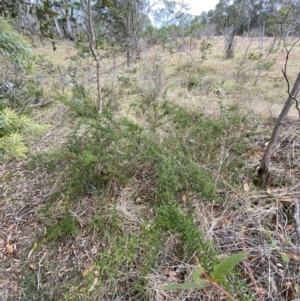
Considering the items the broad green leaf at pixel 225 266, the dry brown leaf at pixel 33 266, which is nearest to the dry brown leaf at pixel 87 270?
the dry brown leaf at pixel 33 266

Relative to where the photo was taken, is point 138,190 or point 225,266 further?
point 138,190

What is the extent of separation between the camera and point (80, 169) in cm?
121

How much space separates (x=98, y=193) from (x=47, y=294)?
0.56 m

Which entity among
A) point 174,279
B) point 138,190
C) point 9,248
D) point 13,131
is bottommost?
point 9,248

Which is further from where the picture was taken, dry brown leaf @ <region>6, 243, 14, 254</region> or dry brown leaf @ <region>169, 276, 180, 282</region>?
dry brown leaf @ <region>6, 243, 14, 254</region>

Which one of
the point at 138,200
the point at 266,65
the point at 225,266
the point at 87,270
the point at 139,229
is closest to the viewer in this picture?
the point at 225,266

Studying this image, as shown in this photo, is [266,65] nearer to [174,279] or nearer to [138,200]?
[138,200]

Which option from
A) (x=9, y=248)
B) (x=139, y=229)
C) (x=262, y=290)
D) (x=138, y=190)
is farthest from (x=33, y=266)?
(x=262, y=290)

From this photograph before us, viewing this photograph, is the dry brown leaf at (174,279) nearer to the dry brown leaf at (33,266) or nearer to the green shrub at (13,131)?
the dry brown leaf at (33,266)

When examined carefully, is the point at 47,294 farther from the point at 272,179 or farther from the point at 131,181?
the point at 272,179

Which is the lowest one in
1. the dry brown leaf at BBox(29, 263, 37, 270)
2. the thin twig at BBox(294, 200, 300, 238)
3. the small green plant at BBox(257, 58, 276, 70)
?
the dry brown leaf at BBox(29, 263, 37, 270)

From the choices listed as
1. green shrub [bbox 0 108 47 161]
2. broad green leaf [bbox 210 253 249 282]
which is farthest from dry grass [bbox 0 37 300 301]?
broad green leaf [bbox 210 253 249 282]

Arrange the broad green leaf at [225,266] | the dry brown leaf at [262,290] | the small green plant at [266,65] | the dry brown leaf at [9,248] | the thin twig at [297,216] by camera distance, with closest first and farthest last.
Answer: the broad green leaf at [225,266]
the dry brown leaf at [262,290]
the thin twig at [297,216]
the dry brown leaf at [9,248]
the small green plant at [266,65]

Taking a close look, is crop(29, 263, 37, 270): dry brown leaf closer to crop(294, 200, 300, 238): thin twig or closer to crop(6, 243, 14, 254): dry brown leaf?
crop(6, 243, 14, 254): dry brown leaf
